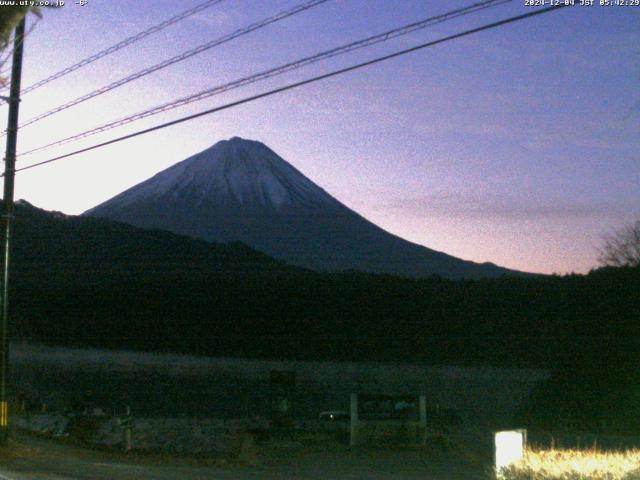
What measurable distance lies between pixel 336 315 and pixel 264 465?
4836 cm

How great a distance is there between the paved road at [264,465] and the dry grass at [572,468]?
3.60 metres

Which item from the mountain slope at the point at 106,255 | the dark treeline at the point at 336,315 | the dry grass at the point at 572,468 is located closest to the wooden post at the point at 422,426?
the dark treeline at the point at 336,315

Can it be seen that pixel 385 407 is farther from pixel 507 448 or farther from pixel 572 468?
pixel 572 468

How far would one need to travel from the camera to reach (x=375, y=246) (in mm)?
147000

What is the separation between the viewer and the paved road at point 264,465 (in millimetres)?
15289

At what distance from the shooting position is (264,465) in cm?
1764

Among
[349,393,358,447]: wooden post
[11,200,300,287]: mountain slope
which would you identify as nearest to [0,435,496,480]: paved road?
[349,393,358,447]: wooden post

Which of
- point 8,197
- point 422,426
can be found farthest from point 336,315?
point 8,197

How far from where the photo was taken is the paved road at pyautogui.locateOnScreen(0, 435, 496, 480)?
15.3 meters

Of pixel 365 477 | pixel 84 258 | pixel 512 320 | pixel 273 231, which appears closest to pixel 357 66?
pixel 365 477

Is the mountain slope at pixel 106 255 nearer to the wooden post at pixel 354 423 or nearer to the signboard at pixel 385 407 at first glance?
the signboard at pixel 385 407

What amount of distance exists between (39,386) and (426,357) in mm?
22754

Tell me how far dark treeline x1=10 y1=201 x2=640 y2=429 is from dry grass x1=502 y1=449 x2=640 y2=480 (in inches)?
705

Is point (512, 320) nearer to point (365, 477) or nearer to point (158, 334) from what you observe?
point (158, 334)
